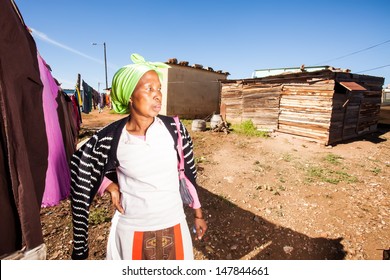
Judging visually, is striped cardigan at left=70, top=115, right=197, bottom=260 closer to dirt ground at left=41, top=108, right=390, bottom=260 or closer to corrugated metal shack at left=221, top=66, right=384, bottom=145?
dirt ground at left=41, top=108, right=390, bottom=260

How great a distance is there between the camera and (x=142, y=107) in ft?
5.40

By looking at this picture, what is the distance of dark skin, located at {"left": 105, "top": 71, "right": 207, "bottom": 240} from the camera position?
1.64 metres

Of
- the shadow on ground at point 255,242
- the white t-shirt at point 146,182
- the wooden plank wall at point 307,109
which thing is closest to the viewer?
the white t-shirt at point 146,182

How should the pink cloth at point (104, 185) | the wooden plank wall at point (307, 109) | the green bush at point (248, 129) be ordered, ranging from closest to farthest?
the pink cloth at point (104, 185), the wooden plank wall at point (307, 109), the green bush at point (248, 129)

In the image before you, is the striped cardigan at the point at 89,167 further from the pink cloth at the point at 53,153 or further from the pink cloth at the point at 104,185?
the pink cloth at the point at 53,153

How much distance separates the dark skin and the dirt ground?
2.23 meters

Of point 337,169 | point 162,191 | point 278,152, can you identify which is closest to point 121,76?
point 162,191

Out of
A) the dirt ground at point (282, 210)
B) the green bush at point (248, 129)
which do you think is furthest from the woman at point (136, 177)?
the green bush at point (248, 129)

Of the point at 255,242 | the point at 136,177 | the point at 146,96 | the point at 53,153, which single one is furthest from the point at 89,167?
the point at 255,242

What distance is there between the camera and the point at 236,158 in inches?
340

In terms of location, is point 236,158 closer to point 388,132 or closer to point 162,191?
point 162,191

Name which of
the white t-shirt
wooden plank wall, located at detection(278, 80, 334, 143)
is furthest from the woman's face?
wooden plank wall, located at detection(278, 80, 334, 143)

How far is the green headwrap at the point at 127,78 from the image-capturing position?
1.63 meters

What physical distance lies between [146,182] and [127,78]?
78 centimetres
